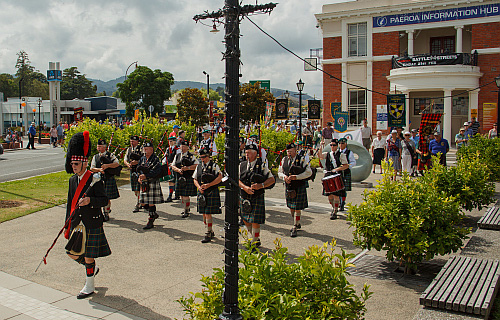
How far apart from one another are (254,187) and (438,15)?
2749 centimetres

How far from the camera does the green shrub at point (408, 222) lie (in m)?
6.02

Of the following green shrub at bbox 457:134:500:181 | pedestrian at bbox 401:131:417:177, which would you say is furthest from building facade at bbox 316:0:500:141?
green shrub at bbox 457:134:500:181

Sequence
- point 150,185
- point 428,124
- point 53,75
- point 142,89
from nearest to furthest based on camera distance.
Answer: point 150,185
point 428,124
point 53,75
point 142,89

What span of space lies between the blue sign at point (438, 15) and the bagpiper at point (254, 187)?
2682 cm

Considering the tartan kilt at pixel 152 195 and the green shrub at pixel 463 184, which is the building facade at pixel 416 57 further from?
the tartan kilt at pixel 152 195

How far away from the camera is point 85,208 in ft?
20.1

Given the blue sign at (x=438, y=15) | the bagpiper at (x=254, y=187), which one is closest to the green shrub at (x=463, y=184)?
the bagpiper at (x=254, y=187)

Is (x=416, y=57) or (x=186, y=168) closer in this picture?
(x=186, y=168)

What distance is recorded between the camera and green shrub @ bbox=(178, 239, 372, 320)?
3.34 meters

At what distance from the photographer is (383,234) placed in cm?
625

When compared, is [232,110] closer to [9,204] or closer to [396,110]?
[9,204]

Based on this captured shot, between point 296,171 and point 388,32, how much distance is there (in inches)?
1034

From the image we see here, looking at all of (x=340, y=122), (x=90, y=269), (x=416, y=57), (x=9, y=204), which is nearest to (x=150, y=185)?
(x=90, y=269)


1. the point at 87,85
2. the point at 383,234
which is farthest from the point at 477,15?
the point at 87,85
